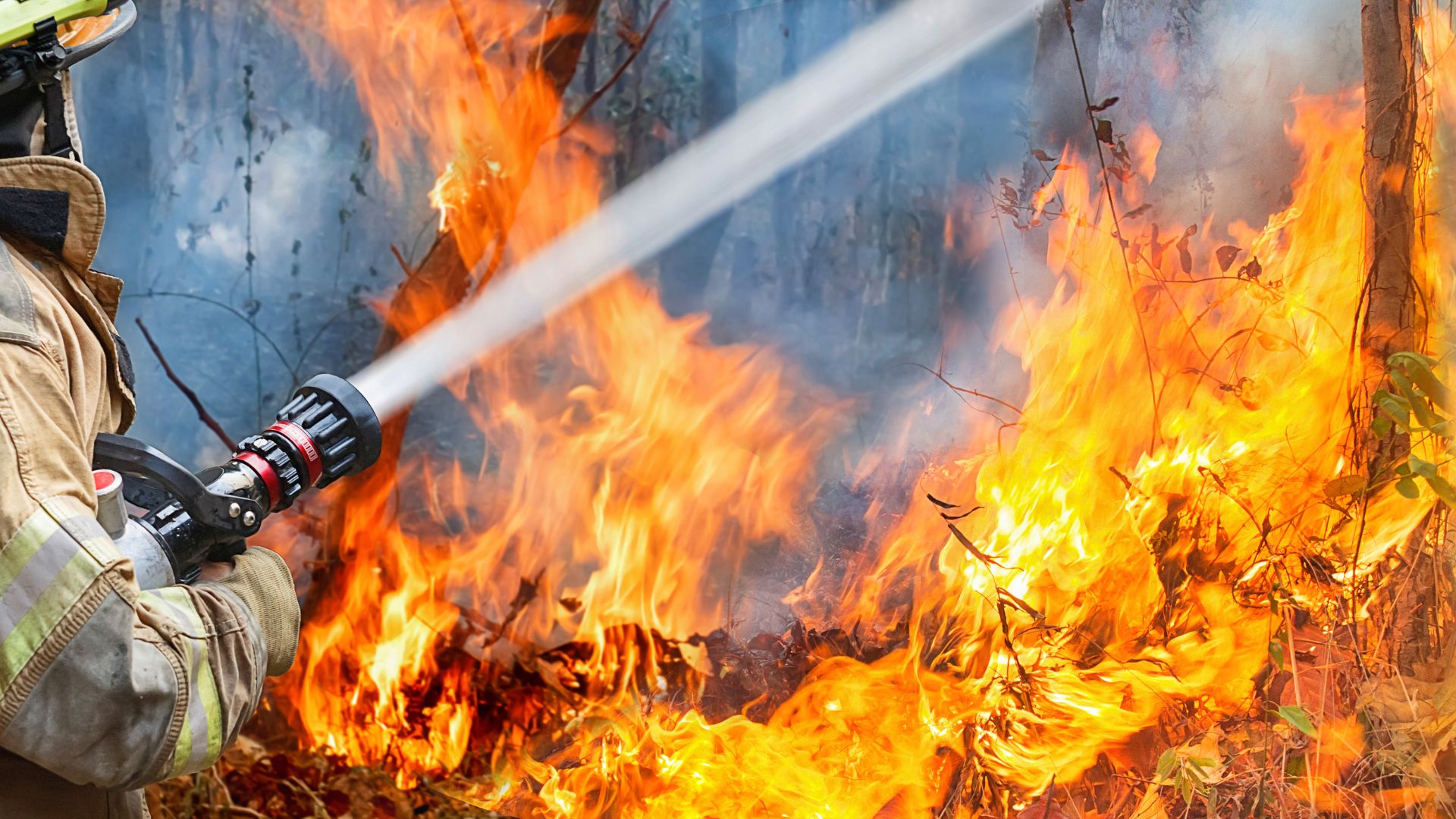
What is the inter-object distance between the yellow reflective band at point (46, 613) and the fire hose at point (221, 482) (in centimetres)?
25

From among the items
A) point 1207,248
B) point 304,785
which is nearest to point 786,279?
point 1207,248

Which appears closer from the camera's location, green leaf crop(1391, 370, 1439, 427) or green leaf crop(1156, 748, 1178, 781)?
green leaf crop(1391, 370, 1439, 427)

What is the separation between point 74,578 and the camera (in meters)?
1.50

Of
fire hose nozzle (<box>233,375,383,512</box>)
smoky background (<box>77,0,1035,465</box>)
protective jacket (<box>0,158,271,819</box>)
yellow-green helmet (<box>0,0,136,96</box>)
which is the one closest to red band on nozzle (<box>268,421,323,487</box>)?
fire hose nozzle (<box>233,375,383,512</box>)

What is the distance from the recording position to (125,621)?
1.55 metres

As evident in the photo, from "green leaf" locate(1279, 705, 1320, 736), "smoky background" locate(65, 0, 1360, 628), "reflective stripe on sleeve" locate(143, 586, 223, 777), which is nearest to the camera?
"reflective stripe on sleeve" locate(143, 586, 223, 777)

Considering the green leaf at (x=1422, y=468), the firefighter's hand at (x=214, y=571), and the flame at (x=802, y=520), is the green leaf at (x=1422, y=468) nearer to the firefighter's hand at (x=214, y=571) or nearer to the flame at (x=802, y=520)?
the flame at (x=802, y=520)

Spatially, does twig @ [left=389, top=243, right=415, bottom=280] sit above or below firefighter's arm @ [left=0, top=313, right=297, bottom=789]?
above

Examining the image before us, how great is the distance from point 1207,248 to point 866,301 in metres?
1.32

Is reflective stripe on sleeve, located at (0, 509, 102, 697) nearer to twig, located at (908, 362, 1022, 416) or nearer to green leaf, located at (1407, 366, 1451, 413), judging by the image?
twig, located at (908, 362, 1022, 416)

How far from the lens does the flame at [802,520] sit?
9.70ft

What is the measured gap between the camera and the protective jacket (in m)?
1.49

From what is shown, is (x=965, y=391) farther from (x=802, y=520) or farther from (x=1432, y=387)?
(x=1432, y=387)

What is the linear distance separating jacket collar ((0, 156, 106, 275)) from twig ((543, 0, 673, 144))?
257 cm
